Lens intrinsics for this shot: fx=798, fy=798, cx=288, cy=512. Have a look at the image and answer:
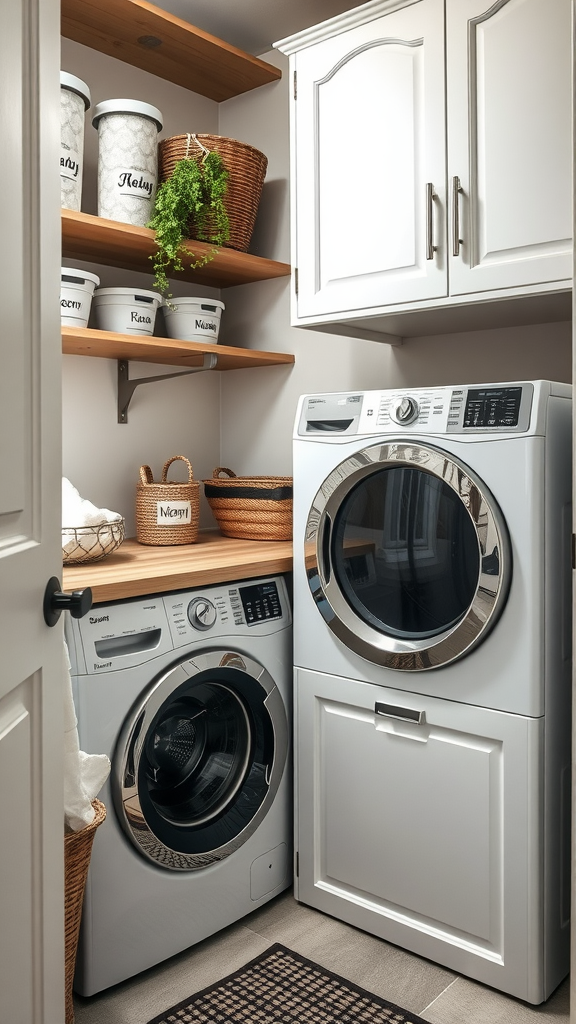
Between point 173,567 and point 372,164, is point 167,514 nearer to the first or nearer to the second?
point 173,567

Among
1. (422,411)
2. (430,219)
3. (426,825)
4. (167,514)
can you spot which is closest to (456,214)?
(430,219)

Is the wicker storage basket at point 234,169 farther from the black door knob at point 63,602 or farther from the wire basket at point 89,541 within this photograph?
the black door knob at point 63,602

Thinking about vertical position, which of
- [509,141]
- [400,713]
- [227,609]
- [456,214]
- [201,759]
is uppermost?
[509,141]

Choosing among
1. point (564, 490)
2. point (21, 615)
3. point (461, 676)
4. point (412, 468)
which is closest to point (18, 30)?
point (21, 615)

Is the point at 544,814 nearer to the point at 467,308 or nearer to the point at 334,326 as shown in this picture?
the point at 467,308

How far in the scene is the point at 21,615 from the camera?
1005 millimetres

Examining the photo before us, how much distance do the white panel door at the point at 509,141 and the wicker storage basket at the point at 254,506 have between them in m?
0.83

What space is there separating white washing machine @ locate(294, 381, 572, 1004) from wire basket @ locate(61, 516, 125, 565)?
1.53ft

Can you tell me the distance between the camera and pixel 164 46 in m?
2.40

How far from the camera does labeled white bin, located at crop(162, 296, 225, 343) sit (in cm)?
244

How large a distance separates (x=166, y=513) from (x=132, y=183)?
92cm

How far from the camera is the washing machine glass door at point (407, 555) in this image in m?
1.71

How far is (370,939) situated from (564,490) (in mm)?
1190

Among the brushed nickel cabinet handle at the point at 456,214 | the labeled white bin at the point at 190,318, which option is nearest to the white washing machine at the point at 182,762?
the labeled white bin at the point at 190,318
